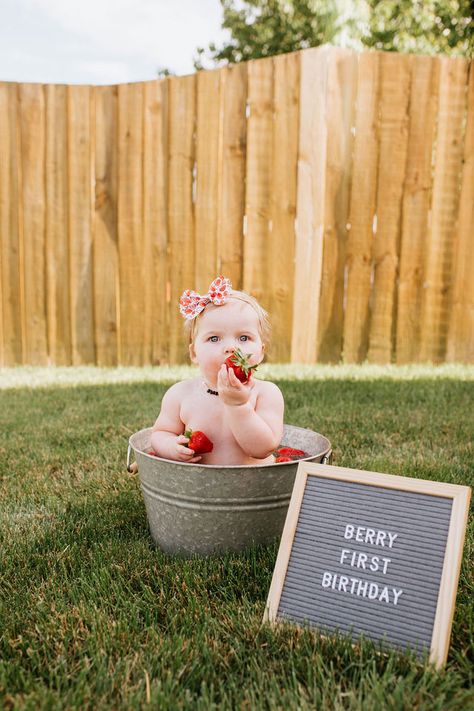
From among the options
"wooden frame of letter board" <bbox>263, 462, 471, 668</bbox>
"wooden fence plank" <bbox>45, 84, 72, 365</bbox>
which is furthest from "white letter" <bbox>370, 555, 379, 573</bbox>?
"wooden fence plank" <bbox>45, 84, 72, 365</bbox>

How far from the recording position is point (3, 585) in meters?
1.58

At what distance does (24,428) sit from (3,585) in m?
1.58

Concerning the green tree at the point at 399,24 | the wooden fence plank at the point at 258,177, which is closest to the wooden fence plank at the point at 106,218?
the wooden fence plank at the point at 258,177

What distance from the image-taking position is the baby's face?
5.79 feet

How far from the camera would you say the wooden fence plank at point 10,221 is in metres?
4.57

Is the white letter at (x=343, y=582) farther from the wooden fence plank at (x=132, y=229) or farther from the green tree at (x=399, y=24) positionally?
the green tree at (x=399, y=24)

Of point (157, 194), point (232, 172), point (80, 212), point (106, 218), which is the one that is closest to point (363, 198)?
point (232, 172)

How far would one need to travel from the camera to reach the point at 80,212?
4562 millimetres

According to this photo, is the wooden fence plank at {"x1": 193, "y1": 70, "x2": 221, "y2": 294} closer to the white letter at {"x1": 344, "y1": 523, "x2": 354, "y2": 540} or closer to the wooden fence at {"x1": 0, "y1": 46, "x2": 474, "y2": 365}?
the wooden fence at {"x1": 0, "y1": 46, "x2": 474, "y2": 365}

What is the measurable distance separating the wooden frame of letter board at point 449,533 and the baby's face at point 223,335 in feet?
1.35

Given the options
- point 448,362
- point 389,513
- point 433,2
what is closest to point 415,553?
point 389,513

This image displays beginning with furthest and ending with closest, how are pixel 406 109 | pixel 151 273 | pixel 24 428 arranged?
pixel 151 273, pixel 406 109, pixel 24 428

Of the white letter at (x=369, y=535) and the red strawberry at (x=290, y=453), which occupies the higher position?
the white letter at (x=369, y=535)

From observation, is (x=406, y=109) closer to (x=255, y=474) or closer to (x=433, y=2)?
(x=255, y=474)
